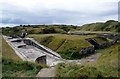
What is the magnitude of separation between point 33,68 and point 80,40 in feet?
168

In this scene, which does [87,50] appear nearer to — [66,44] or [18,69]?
[66,44]

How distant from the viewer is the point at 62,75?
1151 cm

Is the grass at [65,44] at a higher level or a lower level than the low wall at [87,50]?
higher

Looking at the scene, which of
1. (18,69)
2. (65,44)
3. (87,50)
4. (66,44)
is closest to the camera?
(18,69)

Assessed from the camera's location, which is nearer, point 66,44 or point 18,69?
point 18,69

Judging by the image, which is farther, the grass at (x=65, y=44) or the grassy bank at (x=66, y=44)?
the grass at (x=65, y=44)

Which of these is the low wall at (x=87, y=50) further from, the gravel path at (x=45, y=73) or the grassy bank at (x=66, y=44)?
the gravel path at (x=45, y=73)

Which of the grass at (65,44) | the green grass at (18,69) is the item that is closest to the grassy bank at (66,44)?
the grass at (65,44)

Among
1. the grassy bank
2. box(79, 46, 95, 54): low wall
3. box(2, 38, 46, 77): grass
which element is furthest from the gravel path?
box(79, 46, 95, 54): low wall

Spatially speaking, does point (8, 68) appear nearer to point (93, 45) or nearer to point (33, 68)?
point (33, 68)

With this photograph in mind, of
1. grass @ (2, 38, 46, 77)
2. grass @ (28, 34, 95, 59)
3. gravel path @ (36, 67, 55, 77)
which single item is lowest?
grass @ (28, 34, 95, 59)

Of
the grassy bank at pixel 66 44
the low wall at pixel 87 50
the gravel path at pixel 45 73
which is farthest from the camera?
the low wall at pixel 87 50

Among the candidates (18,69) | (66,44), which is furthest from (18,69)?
(66,44)

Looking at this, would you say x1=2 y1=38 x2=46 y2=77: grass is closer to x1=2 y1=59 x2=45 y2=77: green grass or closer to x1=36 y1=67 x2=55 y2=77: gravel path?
x1=2 y1=59 x2=45 y2=77: green grass
